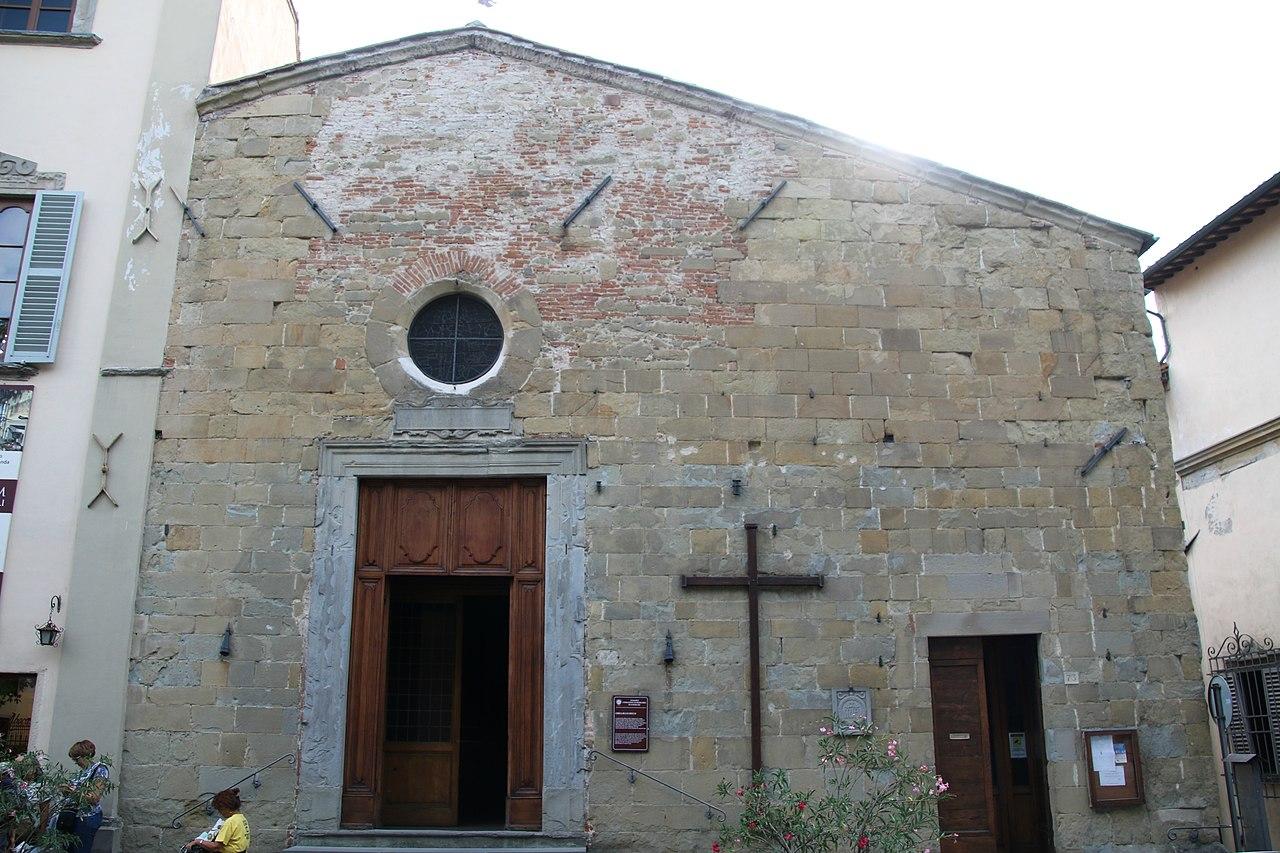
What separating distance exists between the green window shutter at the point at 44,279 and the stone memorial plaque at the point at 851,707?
7474mm

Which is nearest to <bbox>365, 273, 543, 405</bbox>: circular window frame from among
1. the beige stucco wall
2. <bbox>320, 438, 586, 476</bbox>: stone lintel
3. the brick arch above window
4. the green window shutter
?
the brick arch above window

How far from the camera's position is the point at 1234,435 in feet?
49.2

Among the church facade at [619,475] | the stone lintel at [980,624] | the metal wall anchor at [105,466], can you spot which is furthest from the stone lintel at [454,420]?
the stone lintel at [980,624]

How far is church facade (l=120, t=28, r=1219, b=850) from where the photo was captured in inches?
341

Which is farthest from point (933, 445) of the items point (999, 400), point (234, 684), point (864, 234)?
point (234, 684)

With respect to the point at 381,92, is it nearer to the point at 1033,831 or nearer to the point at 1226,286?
the point at 1033,831

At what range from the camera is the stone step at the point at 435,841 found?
27.1 ft

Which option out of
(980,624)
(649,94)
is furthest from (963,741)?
(649,94)

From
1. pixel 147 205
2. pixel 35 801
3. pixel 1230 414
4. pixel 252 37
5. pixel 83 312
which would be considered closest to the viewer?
pixel 35 801

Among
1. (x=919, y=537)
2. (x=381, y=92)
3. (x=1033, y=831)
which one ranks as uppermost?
(x=381, y=92)

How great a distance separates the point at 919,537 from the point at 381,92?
6.53 metres

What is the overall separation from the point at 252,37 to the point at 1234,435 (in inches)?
552

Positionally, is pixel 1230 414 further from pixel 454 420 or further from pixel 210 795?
pixel 210 795

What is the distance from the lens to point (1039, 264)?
985 cm
